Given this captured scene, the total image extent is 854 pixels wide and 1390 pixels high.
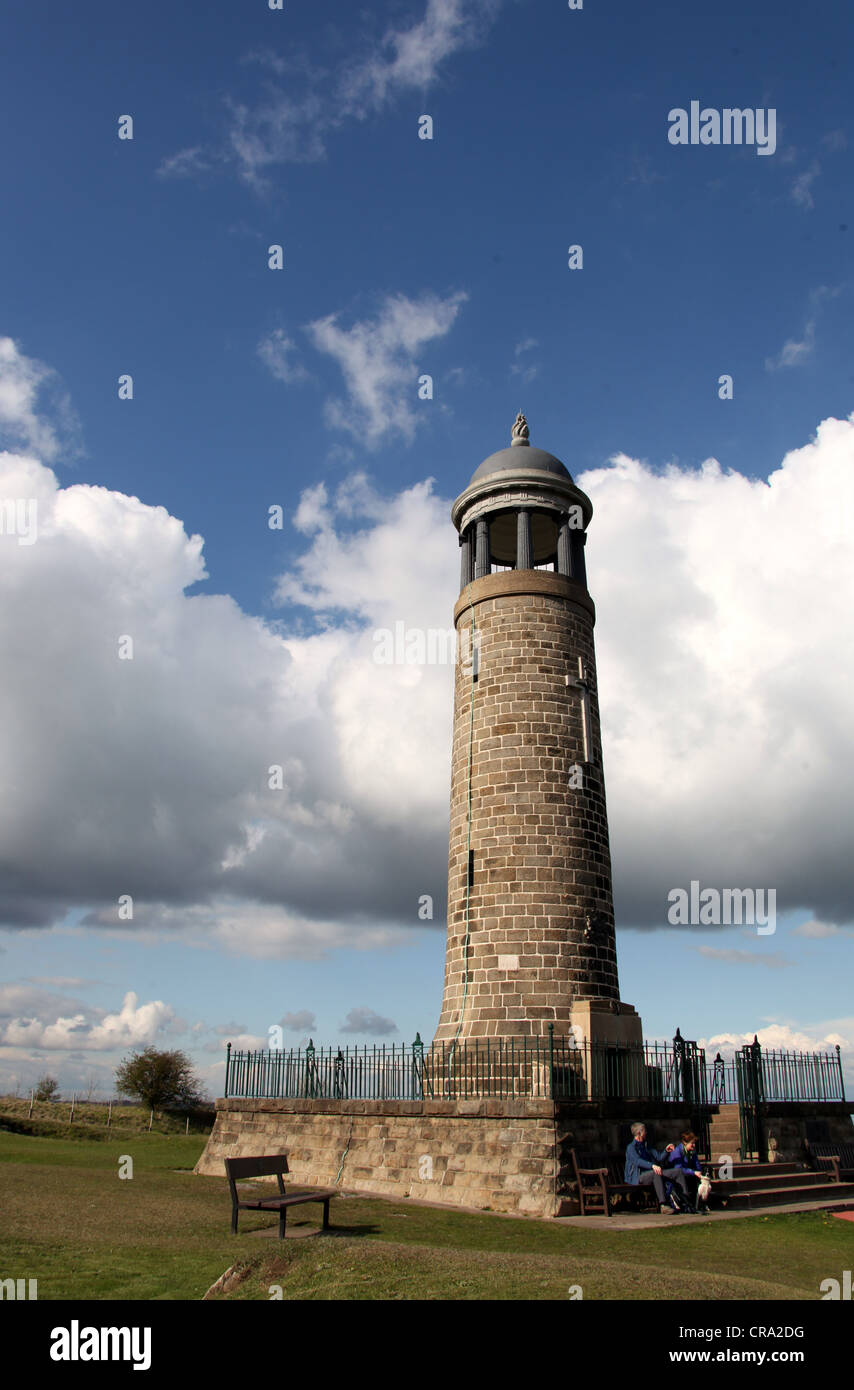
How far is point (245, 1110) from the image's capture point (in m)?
21.8

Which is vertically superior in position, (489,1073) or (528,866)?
(528,866)

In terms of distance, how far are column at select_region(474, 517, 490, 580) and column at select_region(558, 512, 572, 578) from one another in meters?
1.85

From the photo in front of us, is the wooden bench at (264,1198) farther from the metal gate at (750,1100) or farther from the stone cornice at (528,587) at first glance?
the stone cornice at (528,587)

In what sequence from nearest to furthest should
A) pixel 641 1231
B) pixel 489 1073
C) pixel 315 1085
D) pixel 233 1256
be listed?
pixel 233 1256
pixel 641 1231
pixel 489 1073
pixel 315 1085

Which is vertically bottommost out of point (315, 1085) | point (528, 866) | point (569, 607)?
point (315, 1085)

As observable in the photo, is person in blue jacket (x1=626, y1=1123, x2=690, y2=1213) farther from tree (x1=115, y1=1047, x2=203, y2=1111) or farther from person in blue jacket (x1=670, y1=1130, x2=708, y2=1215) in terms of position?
tree (x1=115, y1=1047, x2=203, y2=1111)

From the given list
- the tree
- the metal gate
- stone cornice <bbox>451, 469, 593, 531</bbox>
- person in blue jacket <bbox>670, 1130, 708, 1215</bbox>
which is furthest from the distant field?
stone cornice <bbox>451, 469, 593, 531</bbox>

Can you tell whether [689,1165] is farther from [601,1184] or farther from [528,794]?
[528,794]

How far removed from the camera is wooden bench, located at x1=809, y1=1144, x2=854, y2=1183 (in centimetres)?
2108

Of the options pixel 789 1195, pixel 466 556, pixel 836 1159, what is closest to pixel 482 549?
pixel 466 556

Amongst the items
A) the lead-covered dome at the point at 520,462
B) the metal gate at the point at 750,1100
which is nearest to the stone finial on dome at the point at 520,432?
the lead-covered dome at the point at 520,462
